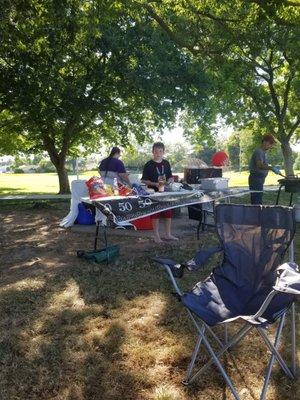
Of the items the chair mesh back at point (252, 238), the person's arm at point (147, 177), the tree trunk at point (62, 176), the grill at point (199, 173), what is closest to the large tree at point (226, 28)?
the grill at point (199, 173)

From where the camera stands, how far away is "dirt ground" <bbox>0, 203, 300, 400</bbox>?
2832 millimetres

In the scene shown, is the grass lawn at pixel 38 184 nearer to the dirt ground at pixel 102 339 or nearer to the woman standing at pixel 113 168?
the woman standing at pixel 113 168

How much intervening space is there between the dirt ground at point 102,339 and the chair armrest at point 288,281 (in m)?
0.82

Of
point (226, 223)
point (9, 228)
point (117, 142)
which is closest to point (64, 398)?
point (226, 223)

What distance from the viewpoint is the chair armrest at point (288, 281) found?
7.63 feet

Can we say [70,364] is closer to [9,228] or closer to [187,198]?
[187,198]

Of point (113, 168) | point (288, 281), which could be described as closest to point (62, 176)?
point (113, 168)

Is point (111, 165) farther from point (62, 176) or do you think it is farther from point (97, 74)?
point (62, 176)

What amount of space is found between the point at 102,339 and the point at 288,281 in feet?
5.65

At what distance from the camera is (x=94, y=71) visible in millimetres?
16516

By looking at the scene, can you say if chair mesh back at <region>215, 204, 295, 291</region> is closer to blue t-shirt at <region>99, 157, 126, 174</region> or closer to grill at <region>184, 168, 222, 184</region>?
blue t-shirt at <region>99, 157, 126, 174</region>

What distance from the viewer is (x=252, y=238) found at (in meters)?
3.34

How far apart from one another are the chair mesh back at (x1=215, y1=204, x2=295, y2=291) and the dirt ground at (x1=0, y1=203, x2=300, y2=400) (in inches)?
24.5

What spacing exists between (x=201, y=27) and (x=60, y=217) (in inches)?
233
